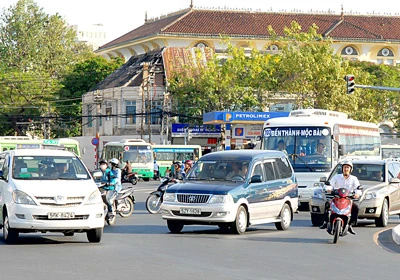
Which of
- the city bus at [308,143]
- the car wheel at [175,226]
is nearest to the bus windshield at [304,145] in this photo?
the city bus at [308,143]

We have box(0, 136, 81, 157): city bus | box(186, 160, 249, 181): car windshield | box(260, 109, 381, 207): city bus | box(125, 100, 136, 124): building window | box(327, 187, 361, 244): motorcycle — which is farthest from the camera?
box(125, 100, 136, 124): building window

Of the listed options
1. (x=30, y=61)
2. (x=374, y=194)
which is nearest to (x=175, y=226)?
(x=374, y=194)

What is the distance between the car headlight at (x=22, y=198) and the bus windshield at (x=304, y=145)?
15.3 m

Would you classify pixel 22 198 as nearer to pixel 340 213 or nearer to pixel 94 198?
pixel 94 198

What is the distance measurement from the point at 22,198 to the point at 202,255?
11.3 feet

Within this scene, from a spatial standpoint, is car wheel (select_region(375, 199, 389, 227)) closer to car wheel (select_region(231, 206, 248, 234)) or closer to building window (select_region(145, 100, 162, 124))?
car wheel (select_region(231, 206, 248, 234))

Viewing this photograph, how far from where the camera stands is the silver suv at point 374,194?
23.5 metres

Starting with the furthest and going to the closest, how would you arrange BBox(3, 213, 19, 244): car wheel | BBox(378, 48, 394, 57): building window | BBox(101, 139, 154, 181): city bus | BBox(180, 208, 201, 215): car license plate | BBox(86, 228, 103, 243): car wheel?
BBox(378, 48, 394, 57): building window < BBox(101, 139, 154, 181): city bus < BBox(180, 208, 201, 215): car license plate < BBox(86, 228, 103, 243): car wheel < BBox(3, 213, 19, 244): car wheel

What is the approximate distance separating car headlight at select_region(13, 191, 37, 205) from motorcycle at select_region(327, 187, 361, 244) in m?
5.70

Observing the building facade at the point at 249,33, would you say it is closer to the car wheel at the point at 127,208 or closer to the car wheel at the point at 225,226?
the car wheel at the point at 127,208

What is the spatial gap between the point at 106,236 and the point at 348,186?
480 cm

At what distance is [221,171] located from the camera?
21.5 metres

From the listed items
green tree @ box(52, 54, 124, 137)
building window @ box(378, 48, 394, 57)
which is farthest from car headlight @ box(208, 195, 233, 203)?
building window @ box(378, 48, 394, 57)

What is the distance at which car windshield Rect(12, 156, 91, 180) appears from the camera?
1806cm
